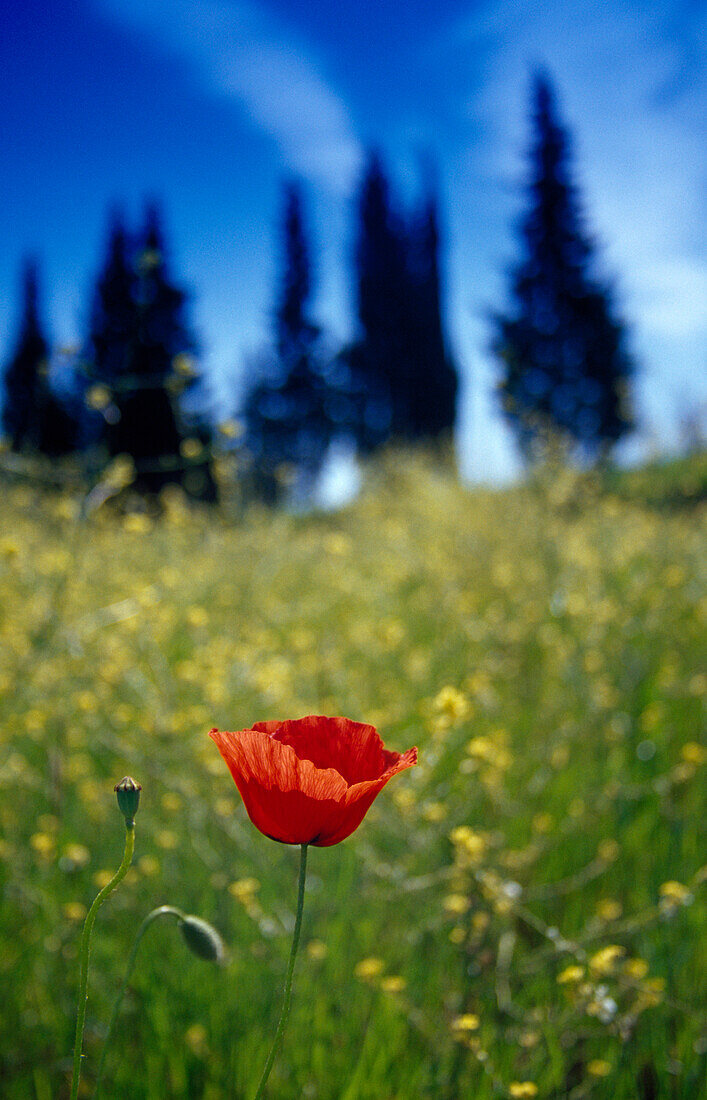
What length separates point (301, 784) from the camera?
1.81ft

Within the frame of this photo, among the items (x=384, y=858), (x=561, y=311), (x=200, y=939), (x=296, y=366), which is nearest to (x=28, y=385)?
(x=296, y=366)

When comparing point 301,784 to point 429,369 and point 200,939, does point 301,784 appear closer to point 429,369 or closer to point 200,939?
point 200,939

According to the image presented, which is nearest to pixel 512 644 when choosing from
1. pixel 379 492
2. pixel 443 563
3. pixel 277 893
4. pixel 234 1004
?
pixel 443 563

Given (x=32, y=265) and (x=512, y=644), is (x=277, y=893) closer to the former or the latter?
(x=512, y=644)

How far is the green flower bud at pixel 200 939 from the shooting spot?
667 millimetres

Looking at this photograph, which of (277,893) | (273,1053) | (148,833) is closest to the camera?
(273,1053)

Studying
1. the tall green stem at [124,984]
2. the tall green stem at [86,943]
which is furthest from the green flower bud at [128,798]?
the tall green stem at [124,984]

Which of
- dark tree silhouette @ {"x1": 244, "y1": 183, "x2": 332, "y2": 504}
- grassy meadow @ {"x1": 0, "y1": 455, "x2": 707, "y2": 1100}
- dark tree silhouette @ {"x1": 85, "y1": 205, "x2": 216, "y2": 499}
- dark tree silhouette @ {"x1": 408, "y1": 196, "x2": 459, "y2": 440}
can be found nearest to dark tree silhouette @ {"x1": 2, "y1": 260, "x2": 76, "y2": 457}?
dark tree silhouette @ {"x1": 85, "y1": 205, "x2": 216, "y2": 499}

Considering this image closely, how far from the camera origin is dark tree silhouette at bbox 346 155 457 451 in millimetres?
20812

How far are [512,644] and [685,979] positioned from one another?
5.63ft

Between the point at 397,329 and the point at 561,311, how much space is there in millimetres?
5165

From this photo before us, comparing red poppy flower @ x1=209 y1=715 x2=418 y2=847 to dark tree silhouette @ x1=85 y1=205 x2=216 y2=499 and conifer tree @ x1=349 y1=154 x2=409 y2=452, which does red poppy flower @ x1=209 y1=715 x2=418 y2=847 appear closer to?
dark tree silhouette @ x1=85 y1=205 x2=216 y2=499

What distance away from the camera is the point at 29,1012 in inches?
51.8

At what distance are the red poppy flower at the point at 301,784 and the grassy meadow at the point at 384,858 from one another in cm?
45
